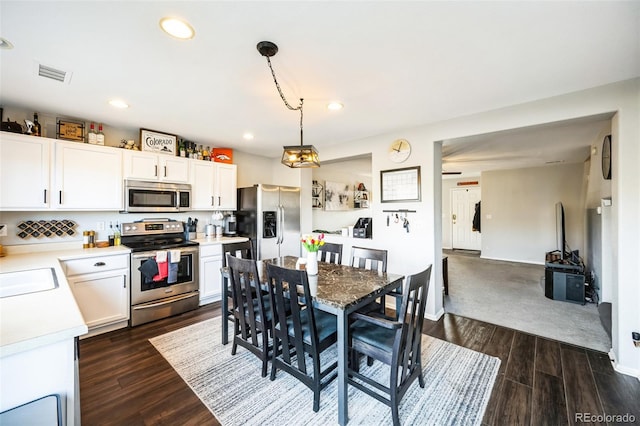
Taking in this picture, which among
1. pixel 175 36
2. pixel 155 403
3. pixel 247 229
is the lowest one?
pixel 155 403

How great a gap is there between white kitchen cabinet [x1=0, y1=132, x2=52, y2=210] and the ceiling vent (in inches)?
38.5

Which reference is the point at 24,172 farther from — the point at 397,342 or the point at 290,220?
the point at 397,342

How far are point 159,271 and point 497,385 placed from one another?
11.9 feet

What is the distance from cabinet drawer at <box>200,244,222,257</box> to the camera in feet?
12.0

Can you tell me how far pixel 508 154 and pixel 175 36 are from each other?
18.0ft

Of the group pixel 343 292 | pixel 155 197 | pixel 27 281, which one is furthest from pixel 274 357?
pixel 155 197

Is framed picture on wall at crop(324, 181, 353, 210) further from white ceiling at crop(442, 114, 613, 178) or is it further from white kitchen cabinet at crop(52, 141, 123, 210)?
white kitchen cabinet at crop(52, 141, 123, 210)

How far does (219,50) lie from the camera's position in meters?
1.76

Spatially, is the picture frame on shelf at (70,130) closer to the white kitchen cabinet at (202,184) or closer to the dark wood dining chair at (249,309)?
the white kitchen cabinet at (202,184)

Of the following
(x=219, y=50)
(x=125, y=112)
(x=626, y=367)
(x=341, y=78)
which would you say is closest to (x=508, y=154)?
(x=626, y=367)

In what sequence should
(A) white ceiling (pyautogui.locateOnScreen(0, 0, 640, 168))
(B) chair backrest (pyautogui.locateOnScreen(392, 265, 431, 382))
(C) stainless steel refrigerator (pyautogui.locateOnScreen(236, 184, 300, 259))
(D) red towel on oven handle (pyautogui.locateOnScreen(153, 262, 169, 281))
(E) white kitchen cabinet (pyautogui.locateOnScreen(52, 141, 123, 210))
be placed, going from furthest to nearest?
(C) stainless steel refrigerator (pyautogui.locateOnScreen(236, 184, 300, 259)) → (D) red towel on oven handle (pyautogui.locateOnScreen(153, 262, 169, 281)) → (E) white kitchen cabinet (pyautogui.locateOnScreen(52, 141, 123, 210)) → (B) chair backrest (pyautogui.locateOnScreen(392, 265, 431, 382)) → (A) white ceiling (pyautogui.locateOnScreen(0, 0, 640, 168))

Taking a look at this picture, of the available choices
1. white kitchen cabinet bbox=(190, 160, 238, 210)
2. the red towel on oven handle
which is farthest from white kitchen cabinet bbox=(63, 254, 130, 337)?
white kitchen cabinet bbox=(190, 160, 238, 210)

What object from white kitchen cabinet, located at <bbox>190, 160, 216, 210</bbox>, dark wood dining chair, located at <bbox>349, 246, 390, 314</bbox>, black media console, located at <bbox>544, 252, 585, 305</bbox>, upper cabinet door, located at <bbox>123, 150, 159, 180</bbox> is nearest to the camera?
dark wood dining chair, located at <bbox>349, 246, 390, 314</bbox>

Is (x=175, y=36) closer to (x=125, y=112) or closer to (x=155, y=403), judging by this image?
(x=125, y=112)
